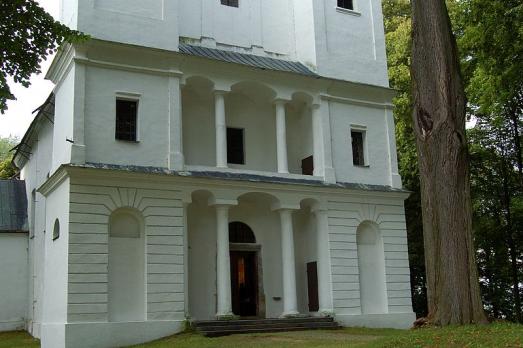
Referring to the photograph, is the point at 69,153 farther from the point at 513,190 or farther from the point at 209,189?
the point at 513,190

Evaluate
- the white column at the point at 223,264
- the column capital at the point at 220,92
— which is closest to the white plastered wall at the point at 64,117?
the column capital at the point at 220,92

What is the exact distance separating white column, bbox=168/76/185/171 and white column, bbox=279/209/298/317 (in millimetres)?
4190

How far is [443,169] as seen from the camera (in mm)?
13375

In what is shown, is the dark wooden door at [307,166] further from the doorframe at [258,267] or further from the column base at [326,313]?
the column base at [326,313]

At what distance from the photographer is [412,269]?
31.1 metres

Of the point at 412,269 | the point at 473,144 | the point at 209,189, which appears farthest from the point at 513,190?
the point at 209,189

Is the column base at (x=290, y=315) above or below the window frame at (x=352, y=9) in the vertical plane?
below

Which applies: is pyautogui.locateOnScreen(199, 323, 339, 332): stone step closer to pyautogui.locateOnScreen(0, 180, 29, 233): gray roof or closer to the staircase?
the staircase

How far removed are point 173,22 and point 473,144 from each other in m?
15.7

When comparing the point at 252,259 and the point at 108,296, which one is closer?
the point at 108,296

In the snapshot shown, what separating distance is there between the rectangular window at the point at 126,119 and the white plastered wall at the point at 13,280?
38.2ft

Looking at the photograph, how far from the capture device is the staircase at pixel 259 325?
18031 millimetres

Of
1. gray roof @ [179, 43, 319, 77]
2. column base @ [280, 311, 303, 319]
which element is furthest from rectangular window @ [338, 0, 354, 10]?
column base @ [280, 311, 303, 319]

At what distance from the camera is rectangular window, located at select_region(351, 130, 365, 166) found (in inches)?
937
